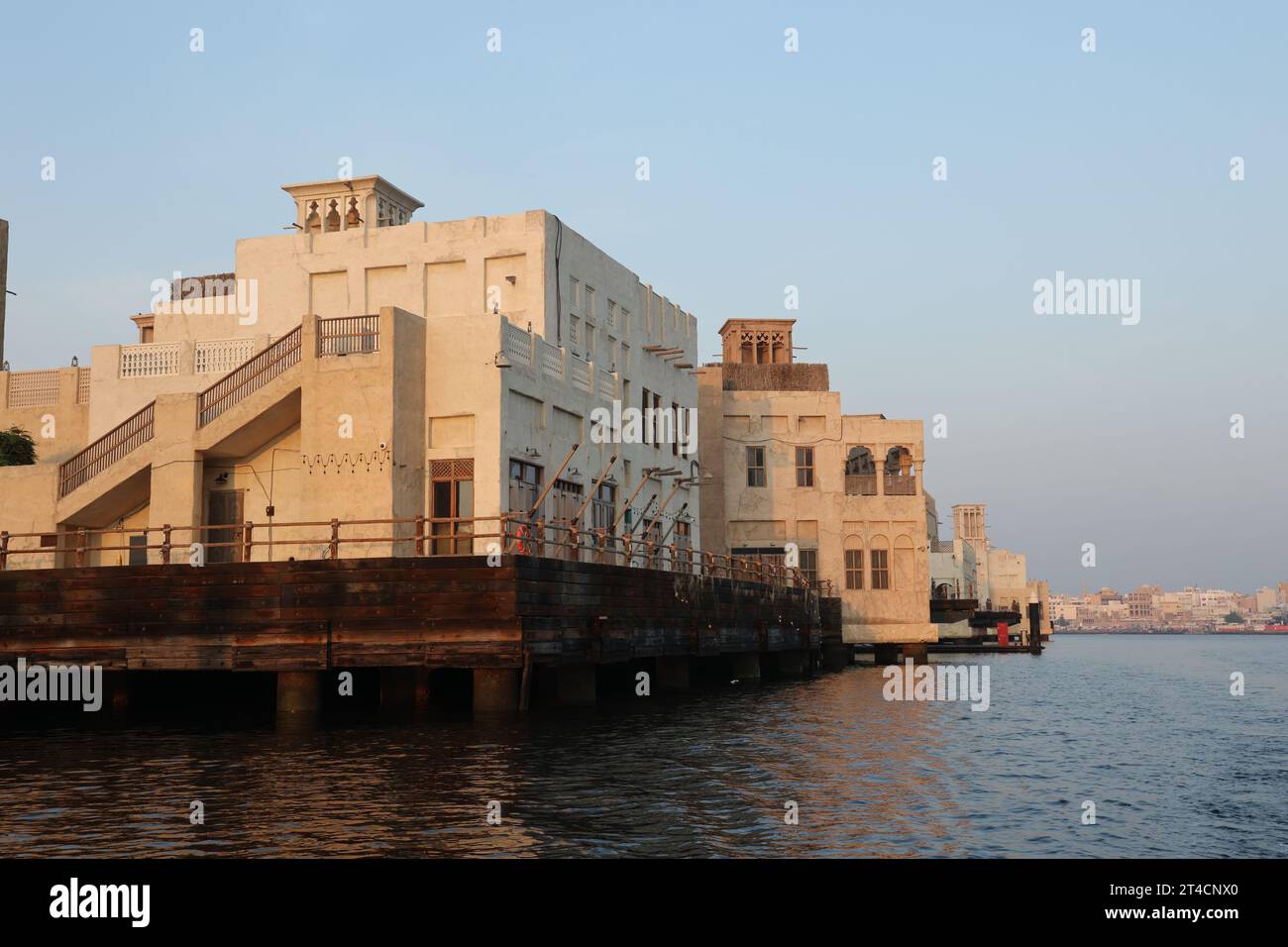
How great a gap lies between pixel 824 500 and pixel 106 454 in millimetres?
43109

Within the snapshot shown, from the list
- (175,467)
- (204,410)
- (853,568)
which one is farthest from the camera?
(853,568)

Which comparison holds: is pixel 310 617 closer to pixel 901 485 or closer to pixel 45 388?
pixel 45 388

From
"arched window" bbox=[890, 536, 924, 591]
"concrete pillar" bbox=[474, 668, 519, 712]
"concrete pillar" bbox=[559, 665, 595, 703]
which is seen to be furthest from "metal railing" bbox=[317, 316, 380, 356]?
"arched window" bbox=[890, 536, 924, 591]

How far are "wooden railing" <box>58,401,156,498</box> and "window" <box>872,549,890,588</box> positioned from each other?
44.6 meters

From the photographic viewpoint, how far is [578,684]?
35.6m

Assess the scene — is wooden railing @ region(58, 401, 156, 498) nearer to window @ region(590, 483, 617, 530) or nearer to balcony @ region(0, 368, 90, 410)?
balcony @ region(0, 368, 90, 410)

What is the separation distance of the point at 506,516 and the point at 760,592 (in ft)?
82.9

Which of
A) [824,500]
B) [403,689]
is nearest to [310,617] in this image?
[403,689]

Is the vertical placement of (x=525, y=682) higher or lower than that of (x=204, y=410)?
lower

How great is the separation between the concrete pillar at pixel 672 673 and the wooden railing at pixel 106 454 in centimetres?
1877

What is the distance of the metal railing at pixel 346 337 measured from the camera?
37322mm
